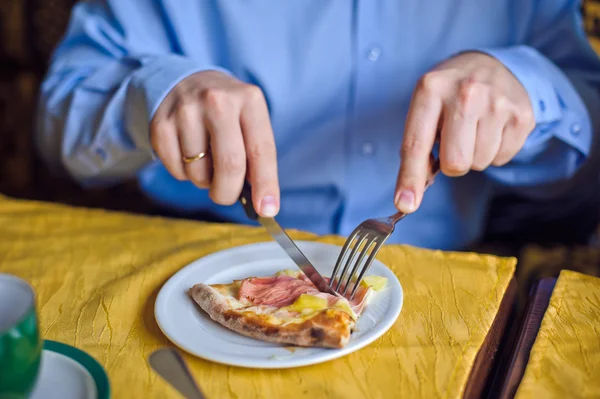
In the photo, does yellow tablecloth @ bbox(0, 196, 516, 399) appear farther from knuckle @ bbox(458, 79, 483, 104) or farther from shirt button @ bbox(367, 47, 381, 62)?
shirt button @ bbox(367, 47, 381, 62)

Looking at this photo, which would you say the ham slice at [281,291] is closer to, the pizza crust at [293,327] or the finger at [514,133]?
the pizza crust at [293,327]

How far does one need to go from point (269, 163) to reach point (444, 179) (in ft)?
1.87

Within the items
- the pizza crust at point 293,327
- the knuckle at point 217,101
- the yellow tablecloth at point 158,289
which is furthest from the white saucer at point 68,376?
the knuckle at point 217,101

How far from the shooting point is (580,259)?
123 centimetres

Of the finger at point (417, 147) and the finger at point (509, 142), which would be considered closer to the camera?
the finger at point (417, 147)

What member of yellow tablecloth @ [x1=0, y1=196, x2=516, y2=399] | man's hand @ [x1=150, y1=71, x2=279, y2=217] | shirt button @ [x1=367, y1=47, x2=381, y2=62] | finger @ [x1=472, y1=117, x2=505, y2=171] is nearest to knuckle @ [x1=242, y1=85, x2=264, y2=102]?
man's hand @ [x1=150, y1=71, x2=279, y2=217]

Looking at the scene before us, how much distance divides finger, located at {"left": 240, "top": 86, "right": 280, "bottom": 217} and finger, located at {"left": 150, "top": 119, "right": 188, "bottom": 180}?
0.35 ft

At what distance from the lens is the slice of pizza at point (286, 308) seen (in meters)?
0.57

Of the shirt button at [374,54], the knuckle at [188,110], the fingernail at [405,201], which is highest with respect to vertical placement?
the knuckle at [188,110]

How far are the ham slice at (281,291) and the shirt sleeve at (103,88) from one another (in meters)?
0.43

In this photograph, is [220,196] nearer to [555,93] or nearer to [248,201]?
[248,201]

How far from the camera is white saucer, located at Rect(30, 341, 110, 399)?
49cm

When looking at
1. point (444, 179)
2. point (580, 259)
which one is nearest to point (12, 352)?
point (444, 179)

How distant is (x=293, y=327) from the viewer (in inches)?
22.7
